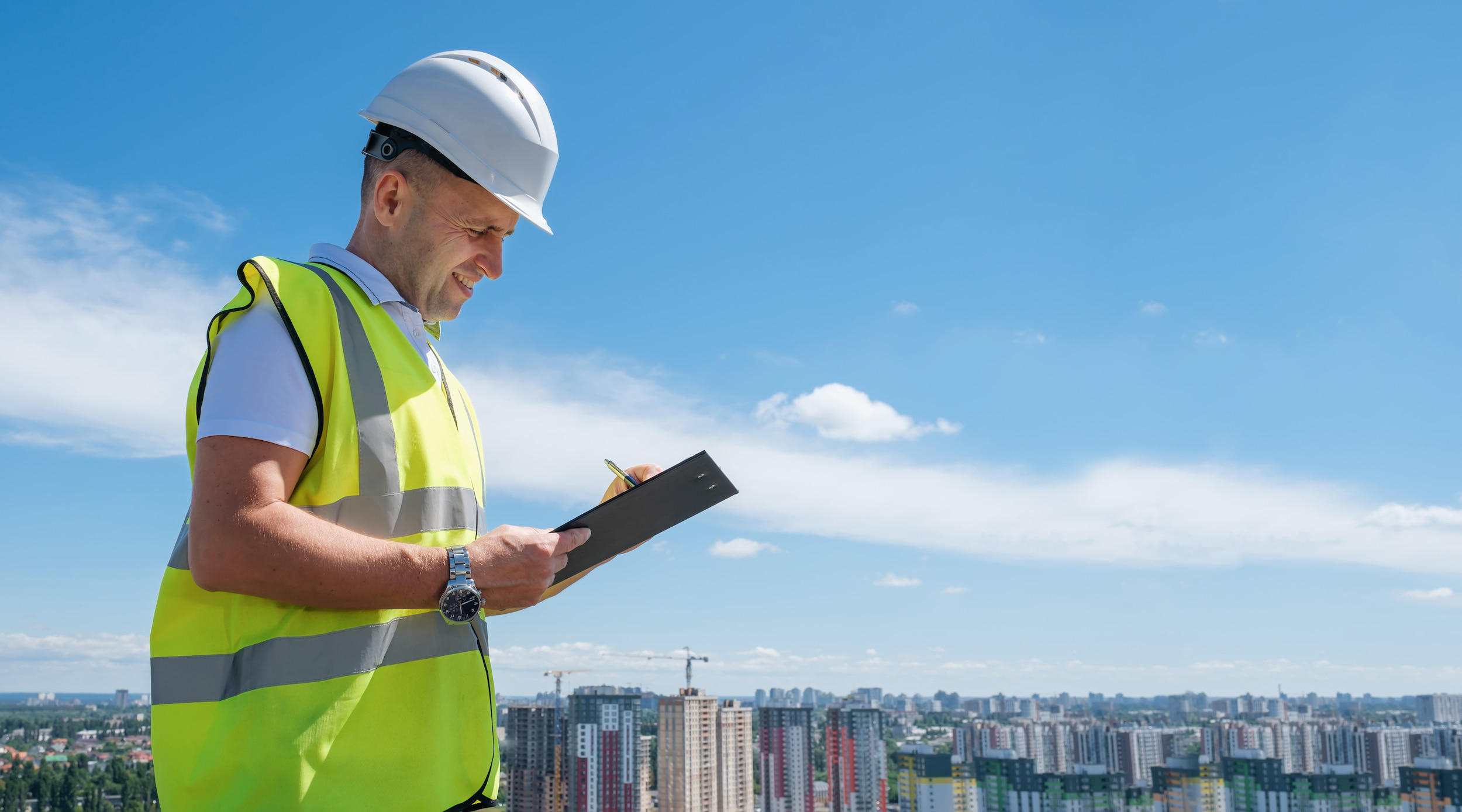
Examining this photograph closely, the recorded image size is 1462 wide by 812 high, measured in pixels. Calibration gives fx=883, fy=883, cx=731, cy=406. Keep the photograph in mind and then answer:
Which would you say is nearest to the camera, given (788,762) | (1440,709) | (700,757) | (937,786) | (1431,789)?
(1431,789)

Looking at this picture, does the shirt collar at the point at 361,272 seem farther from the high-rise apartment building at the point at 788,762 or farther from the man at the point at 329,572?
the high-rise apartment building at the point at 788,762

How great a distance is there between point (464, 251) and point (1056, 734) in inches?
2806

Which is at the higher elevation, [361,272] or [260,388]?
[361,272]

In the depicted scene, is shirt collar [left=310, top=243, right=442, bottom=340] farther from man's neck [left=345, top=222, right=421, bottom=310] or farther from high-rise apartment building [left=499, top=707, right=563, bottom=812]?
high-rise apartment building [left=499, top=707, right=563, bottom=812]

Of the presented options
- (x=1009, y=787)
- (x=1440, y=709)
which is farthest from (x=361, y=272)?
(x=1440, y=709)

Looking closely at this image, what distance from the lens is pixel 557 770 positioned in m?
40.5

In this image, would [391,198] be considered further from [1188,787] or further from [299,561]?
[1188,787]

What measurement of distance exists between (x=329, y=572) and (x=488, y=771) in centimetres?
33

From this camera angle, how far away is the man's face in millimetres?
1120

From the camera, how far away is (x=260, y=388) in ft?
2.82

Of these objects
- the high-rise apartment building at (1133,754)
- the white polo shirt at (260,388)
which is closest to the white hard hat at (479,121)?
the white polo shirt at (260,388)

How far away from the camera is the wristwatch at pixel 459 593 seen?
0.90 meters

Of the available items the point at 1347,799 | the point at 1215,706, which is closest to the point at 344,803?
the point at 1347,799

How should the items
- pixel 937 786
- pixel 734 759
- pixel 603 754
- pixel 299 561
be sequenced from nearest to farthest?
pixel 299 561
pixel 603 754
pixel 937 786
pixel 734 759
